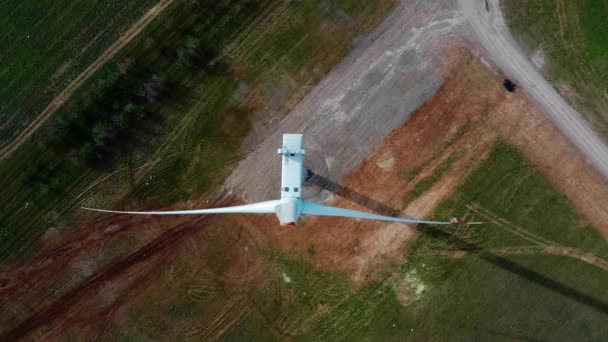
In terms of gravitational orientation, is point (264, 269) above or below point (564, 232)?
above

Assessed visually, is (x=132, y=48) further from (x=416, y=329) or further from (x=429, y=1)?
(x=416, y=329)

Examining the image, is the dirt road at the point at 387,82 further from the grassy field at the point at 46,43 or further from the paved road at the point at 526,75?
the grassy field at the point at 46,43

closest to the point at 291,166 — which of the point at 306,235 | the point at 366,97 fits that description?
the point at 306,235

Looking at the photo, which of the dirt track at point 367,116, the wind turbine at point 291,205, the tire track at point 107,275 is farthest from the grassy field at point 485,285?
the tire track at point 107,275

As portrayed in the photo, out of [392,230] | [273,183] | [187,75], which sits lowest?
[392,230]

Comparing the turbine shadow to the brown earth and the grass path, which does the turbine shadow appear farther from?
the grass path

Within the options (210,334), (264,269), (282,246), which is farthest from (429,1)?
(210,334)

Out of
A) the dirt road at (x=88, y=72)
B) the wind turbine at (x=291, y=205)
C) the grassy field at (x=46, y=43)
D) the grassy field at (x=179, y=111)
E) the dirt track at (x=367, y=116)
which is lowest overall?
the wind turbine at (x=291, y=205)
